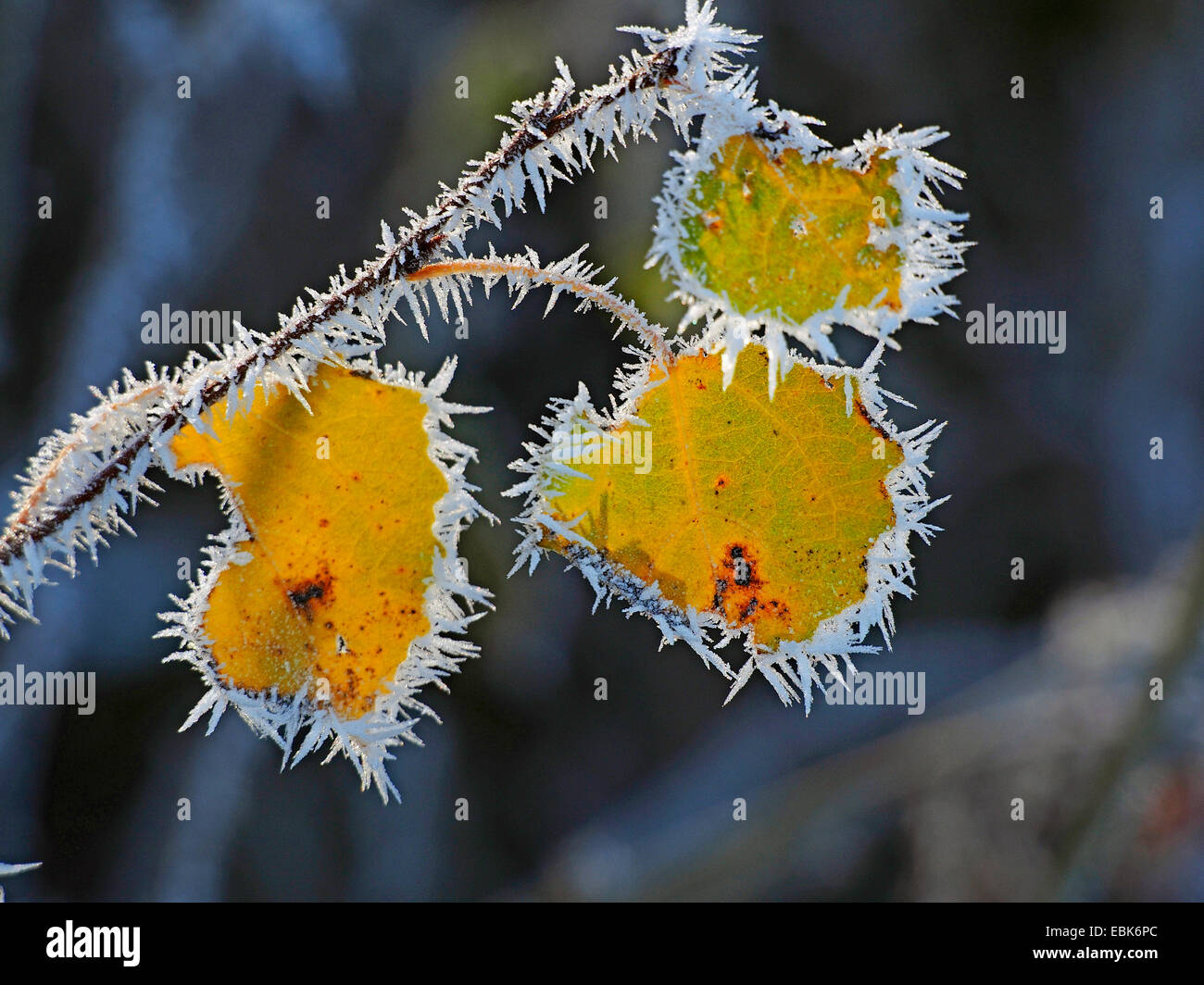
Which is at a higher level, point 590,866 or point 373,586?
point 373,586

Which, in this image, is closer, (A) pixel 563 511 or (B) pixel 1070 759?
(A) pixel 563 511

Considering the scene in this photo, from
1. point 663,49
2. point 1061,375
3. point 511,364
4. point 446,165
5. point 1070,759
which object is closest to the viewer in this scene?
point 663,49

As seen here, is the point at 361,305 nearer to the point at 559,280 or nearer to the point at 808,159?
the point at 559,280

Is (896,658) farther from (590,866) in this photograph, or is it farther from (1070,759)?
(590,866)

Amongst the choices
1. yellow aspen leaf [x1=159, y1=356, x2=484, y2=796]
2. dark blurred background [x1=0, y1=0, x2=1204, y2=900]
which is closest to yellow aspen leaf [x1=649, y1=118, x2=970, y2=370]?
yellow aspen leaf [x1=159, y1=356, x2=484, y2=796]

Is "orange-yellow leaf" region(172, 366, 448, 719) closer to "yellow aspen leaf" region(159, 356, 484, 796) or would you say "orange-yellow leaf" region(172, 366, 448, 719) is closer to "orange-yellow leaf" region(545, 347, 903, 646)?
"yellow aspen leaf" region(159, 356, 484, 796)

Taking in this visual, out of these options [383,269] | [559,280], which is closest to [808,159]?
[559,280]

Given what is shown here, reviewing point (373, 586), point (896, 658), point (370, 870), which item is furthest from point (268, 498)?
point (896, 658)
